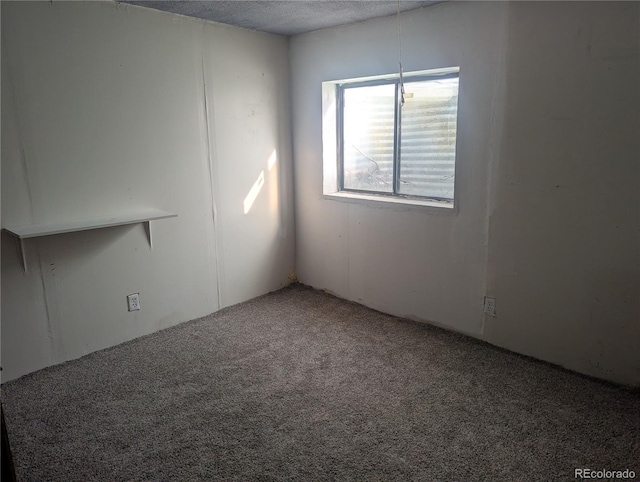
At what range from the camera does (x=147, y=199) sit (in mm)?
3049

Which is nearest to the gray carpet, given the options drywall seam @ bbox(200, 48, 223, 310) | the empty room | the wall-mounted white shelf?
the empty room

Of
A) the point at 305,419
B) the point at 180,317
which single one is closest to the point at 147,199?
the point at 180,317

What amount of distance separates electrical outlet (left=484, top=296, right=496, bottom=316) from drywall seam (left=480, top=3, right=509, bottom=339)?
33 millimetres

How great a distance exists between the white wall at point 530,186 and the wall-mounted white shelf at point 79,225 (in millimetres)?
1616

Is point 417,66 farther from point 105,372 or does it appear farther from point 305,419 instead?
point 105,372

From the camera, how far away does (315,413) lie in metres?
2.27

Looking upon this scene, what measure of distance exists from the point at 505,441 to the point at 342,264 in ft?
6.53

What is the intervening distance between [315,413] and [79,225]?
1.71 m

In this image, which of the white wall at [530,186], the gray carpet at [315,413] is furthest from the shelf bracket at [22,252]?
the white wall at [530,186]

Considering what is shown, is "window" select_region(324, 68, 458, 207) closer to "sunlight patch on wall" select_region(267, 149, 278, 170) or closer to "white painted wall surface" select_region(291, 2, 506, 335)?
"white painted wall surface" select_region(291, 2, 506, 335)

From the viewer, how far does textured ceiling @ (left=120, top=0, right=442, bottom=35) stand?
2.76 metres

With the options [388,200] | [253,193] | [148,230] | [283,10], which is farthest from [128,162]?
[388,200]

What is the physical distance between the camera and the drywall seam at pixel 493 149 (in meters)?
2.60

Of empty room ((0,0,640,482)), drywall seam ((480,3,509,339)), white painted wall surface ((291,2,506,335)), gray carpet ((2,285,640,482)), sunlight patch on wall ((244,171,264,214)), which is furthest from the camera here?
sunlight patch on wall ((244,171,264,214))
